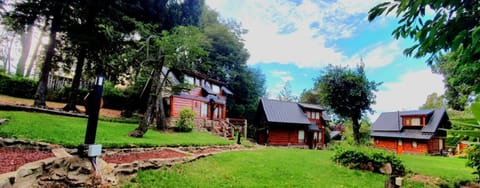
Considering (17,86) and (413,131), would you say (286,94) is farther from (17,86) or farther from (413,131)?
(17,86)

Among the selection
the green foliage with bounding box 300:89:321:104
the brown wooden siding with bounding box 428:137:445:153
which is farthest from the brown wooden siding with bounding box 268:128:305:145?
the green foliage with bounding box 300:89:321:104

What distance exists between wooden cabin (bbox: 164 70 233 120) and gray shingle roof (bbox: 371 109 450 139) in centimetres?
2044

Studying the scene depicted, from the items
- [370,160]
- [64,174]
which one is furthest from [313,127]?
[64,174]

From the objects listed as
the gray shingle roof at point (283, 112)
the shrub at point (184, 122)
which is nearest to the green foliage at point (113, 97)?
the shrub at point (184, 122)

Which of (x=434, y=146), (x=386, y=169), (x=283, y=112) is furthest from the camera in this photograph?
(x=434, y=146)

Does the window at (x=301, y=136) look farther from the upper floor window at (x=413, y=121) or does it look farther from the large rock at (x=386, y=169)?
the large rock at (x=386, y=169)

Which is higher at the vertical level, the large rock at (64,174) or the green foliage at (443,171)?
the large rock at (64,174)

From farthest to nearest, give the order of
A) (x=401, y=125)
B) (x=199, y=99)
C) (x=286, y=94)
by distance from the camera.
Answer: (x=286, y=94) < (x=401, y=125) < (x=199, y=99)

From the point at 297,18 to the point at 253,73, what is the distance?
2157cm

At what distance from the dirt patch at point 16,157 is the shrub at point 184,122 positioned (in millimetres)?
10712

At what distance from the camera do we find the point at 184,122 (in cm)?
1723

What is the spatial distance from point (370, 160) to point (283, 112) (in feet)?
52.9

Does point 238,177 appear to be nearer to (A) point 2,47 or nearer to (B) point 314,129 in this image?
(B) point 314,129

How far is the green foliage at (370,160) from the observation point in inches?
344
